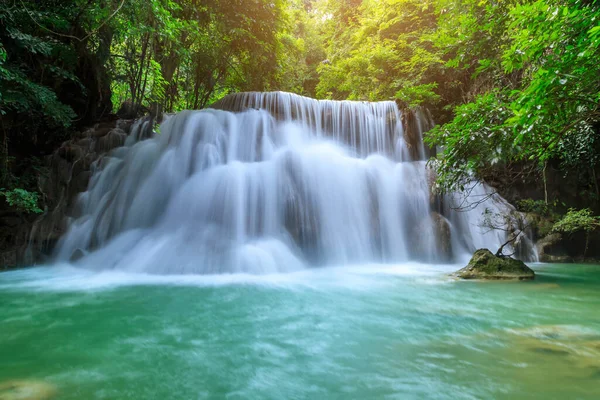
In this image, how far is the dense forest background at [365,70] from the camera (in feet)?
12.3

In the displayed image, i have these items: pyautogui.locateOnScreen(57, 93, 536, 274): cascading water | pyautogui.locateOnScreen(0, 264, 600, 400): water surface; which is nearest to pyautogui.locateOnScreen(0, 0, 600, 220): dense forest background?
pyautogui.locateOnScreen(57, 93, 536, 274): cascading water

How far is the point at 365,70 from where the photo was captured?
15.6 metres

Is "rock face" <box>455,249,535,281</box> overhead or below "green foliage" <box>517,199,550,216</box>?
below

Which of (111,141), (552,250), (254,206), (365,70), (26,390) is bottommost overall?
(26,390)

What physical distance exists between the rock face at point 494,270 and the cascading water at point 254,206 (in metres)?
2.16

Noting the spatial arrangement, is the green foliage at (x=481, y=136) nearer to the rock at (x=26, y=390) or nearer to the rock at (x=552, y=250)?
the rock at (x=26, y=390)

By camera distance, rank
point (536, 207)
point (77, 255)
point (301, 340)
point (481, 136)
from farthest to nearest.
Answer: point (536, 207) < point (77, 255) < point (481, 136) < point (301, 340)

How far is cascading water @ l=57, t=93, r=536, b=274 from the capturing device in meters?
6.98

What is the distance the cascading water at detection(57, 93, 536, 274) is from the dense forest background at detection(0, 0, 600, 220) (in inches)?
54.0

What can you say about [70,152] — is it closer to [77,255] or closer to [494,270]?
[77,255]

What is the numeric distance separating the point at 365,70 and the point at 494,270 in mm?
11968

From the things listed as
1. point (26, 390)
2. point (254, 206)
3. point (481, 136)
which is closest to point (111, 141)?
point (254, 206)

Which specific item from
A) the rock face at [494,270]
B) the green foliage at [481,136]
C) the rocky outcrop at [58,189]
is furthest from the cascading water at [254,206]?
the green foliage at [481,136]

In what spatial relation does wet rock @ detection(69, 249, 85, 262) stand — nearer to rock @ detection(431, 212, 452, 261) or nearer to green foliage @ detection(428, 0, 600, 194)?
green foliage @ detection(428, 0, 600, 194)
